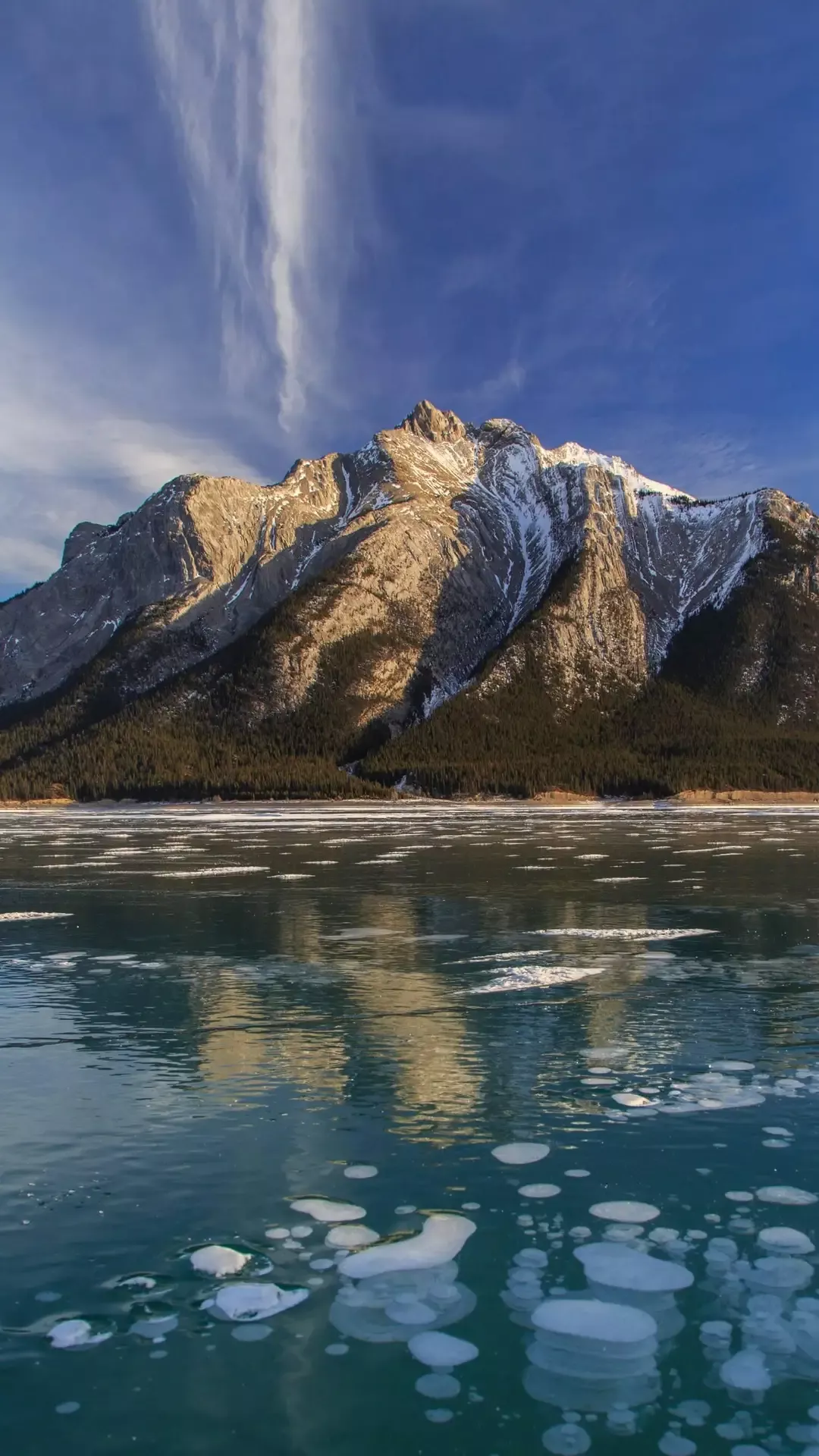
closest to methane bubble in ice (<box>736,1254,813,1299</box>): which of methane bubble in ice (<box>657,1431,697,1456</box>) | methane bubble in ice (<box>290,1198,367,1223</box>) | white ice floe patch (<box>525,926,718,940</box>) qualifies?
methane bubble in ice (<box>657,1431,697,1456</box>)

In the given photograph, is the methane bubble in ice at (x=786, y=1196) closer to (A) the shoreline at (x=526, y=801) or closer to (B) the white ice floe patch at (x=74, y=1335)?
(B) the white ice floe patch at (x=74, y=1335)

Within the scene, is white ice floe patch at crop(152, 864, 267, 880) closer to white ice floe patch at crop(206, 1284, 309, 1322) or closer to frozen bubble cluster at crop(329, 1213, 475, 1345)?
frozen bubble cluster at crop(329, 1213, 475, 1345)

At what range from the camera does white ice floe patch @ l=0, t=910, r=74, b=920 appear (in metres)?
34.9

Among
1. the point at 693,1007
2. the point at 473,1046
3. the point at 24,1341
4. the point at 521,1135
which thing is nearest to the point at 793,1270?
the point at 521,1135

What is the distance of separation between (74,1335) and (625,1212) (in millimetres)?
5696

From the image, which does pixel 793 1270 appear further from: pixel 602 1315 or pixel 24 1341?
pixel 24 1341

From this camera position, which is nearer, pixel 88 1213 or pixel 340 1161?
pixel 88 1213

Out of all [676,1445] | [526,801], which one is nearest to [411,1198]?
[676,1445]

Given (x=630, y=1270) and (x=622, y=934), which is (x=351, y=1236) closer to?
(x=630, y=1270)

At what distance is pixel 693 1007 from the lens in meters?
20.2

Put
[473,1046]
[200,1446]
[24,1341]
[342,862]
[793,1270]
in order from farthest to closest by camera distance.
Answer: [342,862] → [473,1046] → [793,1270] → [24,1341] → [200,1446]

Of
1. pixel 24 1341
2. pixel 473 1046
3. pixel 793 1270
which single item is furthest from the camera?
pixel 473 1046

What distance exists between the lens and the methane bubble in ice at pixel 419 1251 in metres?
9.59

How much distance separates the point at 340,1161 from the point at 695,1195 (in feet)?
13.9
